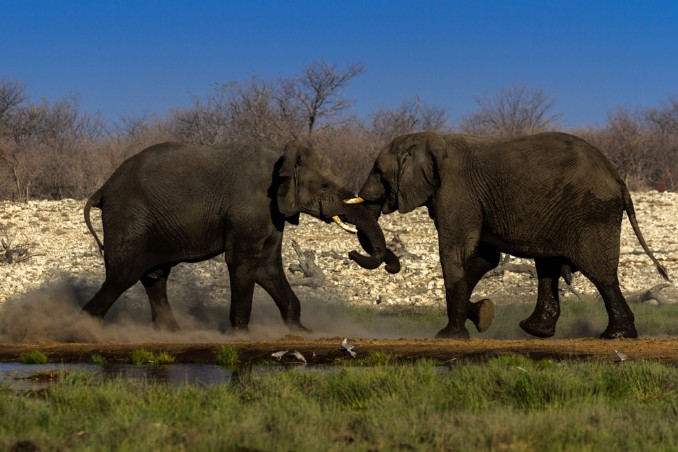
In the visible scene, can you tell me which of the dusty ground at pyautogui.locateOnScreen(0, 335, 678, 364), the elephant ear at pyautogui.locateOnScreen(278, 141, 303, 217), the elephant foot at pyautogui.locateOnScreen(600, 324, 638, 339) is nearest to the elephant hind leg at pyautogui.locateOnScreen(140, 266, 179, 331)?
the dusty ground at pyautogui.locateOnScreen(0, 335, 678, 364)

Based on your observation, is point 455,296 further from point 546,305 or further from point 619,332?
point 619,332

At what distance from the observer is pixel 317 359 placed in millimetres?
14367

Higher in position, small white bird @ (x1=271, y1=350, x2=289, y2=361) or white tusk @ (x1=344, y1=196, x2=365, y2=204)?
white tusk @ (x1=344, y1=196, x2=365, y2=204)

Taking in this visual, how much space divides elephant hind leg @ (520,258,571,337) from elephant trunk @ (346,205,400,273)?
1843 mm

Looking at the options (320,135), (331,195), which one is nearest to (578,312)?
(331,195)

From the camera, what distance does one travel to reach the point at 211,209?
17.0 meters

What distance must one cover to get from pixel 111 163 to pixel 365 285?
23.8 metres

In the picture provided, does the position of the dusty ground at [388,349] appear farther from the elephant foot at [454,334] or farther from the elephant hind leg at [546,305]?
the elephant hind leg at [546,305]

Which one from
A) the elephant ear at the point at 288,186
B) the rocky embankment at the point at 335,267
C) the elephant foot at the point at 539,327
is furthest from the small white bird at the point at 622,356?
the rocky embankment at the point at 335,267

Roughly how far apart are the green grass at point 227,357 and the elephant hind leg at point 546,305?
14.0 feet

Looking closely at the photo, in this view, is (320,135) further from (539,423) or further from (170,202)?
(539,423)

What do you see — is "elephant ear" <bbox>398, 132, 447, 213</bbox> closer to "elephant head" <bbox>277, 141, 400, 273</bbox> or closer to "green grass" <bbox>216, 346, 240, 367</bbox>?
"elephant head" <bbox>277, 141, 400, 273</bbox>

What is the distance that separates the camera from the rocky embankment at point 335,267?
83.6 feet

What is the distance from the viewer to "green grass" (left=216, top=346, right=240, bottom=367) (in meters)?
14.3
